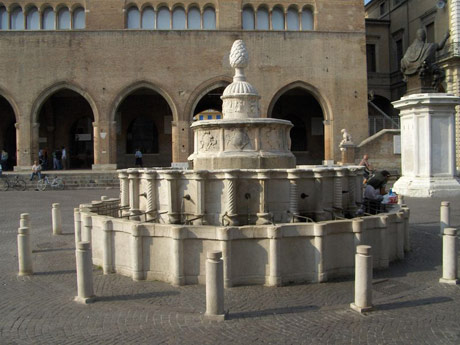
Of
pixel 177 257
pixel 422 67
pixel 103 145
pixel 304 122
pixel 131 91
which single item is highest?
pixel 131 91

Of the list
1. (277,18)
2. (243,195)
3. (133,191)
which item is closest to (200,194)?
(243,195)

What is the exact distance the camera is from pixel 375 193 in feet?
27.3

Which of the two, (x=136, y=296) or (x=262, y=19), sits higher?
(x=262, y=19)

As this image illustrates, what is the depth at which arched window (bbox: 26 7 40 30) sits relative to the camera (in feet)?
85.7

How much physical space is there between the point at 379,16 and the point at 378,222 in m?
37.2

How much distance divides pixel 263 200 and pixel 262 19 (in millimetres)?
22775

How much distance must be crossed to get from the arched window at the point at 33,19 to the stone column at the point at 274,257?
2556 centimetres

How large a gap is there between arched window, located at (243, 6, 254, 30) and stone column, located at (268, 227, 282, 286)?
23.7 m

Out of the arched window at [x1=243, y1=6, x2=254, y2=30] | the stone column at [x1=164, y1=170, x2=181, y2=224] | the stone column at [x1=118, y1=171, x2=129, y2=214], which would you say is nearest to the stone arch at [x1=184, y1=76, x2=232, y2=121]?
the arched window at [x1=243, y1=6, x2=254, y2=30]

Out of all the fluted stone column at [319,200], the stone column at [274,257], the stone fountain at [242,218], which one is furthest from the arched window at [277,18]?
the stone column at [274,257]

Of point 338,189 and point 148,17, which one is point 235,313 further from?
point 148,17

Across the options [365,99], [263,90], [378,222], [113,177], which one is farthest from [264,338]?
[365,99]

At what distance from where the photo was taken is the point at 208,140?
8.16 meters

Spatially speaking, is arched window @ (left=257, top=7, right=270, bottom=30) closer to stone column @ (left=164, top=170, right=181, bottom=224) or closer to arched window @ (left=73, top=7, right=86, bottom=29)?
arched window @ (left=73, top=7, right=86, bottom=29)
